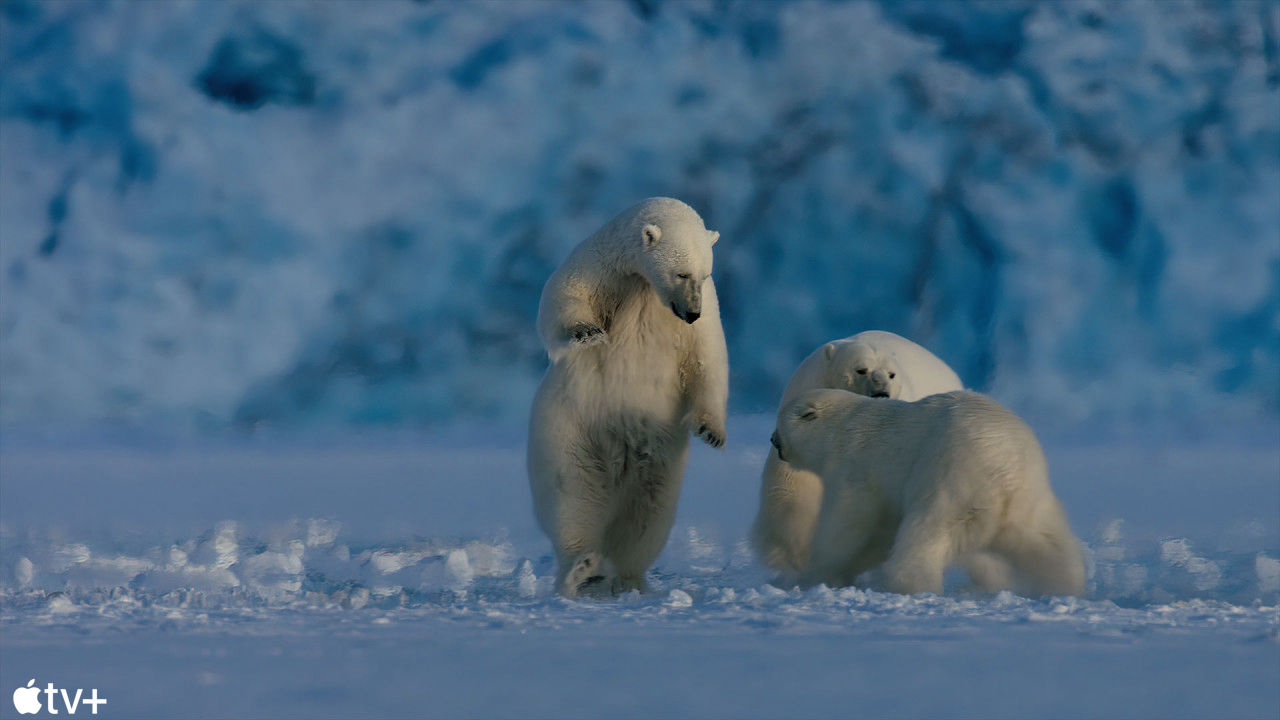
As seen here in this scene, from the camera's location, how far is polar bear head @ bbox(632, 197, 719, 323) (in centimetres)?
387

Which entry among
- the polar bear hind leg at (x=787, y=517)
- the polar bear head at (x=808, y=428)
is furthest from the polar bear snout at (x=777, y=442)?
the polar bear hind leg at (x=787, y=517)

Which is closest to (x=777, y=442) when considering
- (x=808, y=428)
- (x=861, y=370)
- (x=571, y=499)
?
(x=808, y=428)

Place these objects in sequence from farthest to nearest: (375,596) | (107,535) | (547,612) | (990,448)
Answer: (107,535) < (375,596) < (990,448) < (547,612)

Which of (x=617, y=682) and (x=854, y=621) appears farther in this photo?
(x=854, y=621)

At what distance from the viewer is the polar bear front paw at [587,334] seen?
389cm

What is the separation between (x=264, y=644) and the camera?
2.72 meters

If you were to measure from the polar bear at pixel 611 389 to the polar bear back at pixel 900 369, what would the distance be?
0.68 meters

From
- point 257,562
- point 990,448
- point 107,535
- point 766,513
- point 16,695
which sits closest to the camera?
point 16,695

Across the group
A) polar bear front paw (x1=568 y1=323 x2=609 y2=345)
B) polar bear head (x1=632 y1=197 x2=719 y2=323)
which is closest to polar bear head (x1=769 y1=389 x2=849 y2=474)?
polar bear head (x1=632 y1=197 x2=719 y2=323)

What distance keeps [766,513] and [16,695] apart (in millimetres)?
2816

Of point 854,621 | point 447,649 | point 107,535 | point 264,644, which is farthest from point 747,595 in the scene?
point 107,535

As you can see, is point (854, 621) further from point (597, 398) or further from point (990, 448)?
point (597, 398)

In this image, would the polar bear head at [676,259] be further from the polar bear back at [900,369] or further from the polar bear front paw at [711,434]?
the polar bear back at [900,369]

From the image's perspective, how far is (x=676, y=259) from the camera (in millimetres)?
3865
